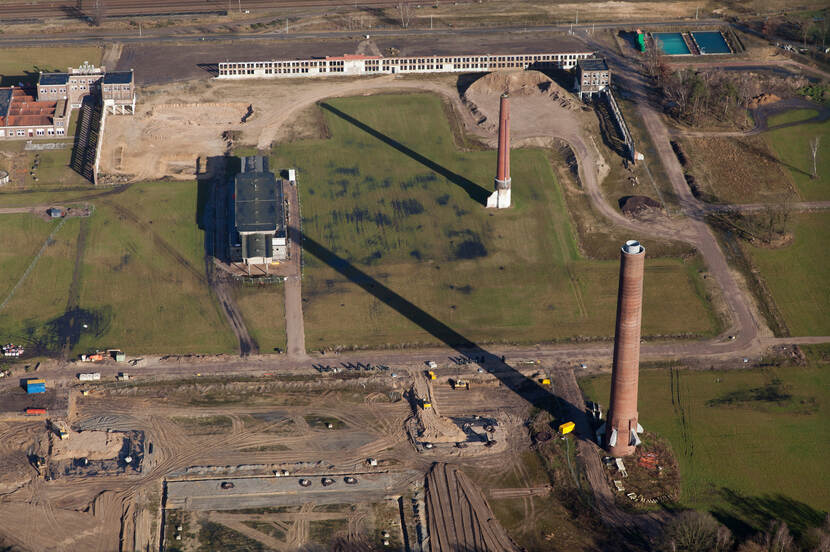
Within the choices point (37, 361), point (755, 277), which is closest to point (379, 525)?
point (37, 361)

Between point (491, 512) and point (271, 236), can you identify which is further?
point (271, 236)

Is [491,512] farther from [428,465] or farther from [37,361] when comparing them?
[37,361]

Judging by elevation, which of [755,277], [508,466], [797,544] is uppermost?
[755,277]

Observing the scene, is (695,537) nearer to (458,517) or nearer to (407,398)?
(458,517)

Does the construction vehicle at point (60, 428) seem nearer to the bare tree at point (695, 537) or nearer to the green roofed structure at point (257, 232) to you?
the green roofed structure at point (257, 232)

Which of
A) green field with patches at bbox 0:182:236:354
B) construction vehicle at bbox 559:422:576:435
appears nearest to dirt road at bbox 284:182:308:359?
green field with patches at bbox 0:182:236:354
